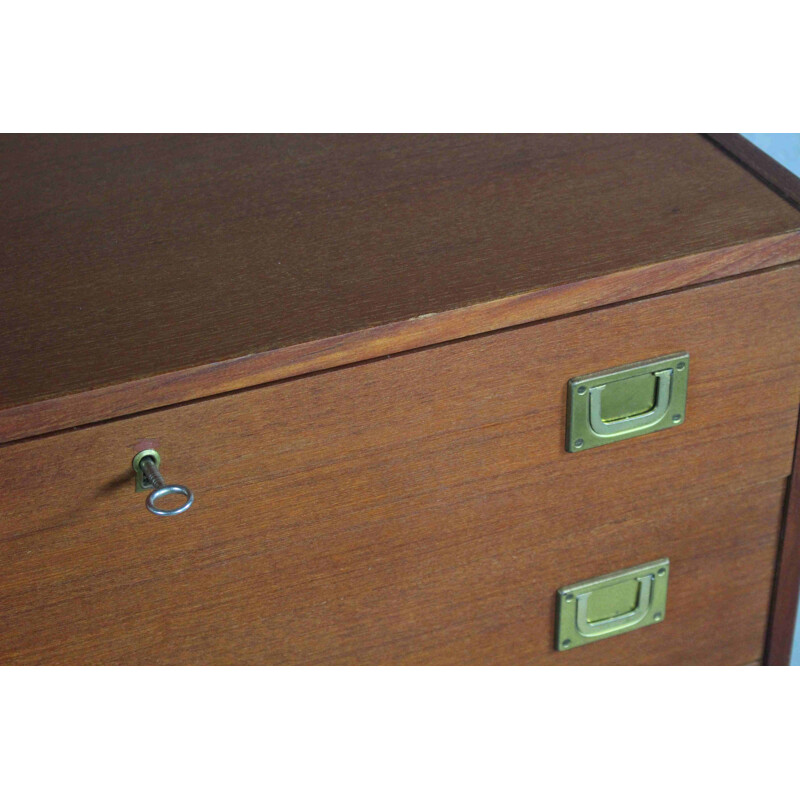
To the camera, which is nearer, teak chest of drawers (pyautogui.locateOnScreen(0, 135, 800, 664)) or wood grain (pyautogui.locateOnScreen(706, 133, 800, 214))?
teak chest of drawers (pyautogui.locateOnScreen(0, 135, 800, 664))

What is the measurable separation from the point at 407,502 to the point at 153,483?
0.71 feet

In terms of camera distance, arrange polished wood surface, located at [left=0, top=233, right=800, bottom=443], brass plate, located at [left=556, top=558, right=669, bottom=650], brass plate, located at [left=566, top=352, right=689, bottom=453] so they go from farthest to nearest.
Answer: brass plate, located at [left=556, top=558, right=669, bottom=650]
brass plate, located at [left=566, top=352, right=689, bottom=453]
polished wood surface, located at [left=0, top=233, right=800, bottom=443]

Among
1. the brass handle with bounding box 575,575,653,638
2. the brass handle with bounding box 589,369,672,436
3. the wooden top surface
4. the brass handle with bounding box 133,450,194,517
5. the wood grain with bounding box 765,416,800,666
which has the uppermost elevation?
the wooden top surface

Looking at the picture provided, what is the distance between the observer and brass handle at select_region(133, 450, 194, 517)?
0.88m

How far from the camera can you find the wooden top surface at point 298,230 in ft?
2.98

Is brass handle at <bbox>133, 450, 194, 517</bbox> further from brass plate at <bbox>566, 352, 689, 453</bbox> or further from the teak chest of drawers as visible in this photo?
brass plate at <bbox>566, 352, 689, 453</bbox>

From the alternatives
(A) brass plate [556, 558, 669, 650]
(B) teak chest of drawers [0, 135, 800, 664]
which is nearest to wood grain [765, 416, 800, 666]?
(B) teak chest of drawers [0, 135, 800, 664]

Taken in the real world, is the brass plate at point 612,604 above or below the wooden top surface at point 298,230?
below

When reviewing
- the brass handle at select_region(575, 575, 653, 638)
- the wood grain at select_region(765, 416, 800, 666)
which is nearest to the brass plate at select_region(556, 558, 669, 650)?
the brass handle at select_region(575, 575, 653, 638)

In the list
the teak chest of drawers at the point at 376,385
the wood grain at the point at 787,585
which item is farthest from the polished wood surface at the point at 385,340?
the wood grain at the point at 787,585

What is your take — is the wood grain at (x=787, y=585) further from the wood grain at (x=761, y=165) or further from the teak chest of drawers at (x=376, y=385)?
the wood grain at (x=761, y=165)

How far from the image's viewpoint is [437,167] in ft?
3.65

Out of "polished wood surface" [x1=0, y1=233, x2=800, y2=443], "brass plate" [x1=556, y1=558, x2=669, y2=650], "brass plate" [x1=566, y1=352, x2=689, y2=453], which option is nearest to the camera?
"polished wood surface" [x1=0, y1=233, x2=800, y2=443]

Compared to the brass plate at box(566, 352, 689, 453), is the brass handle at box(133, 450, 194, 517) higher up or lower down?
lower down
